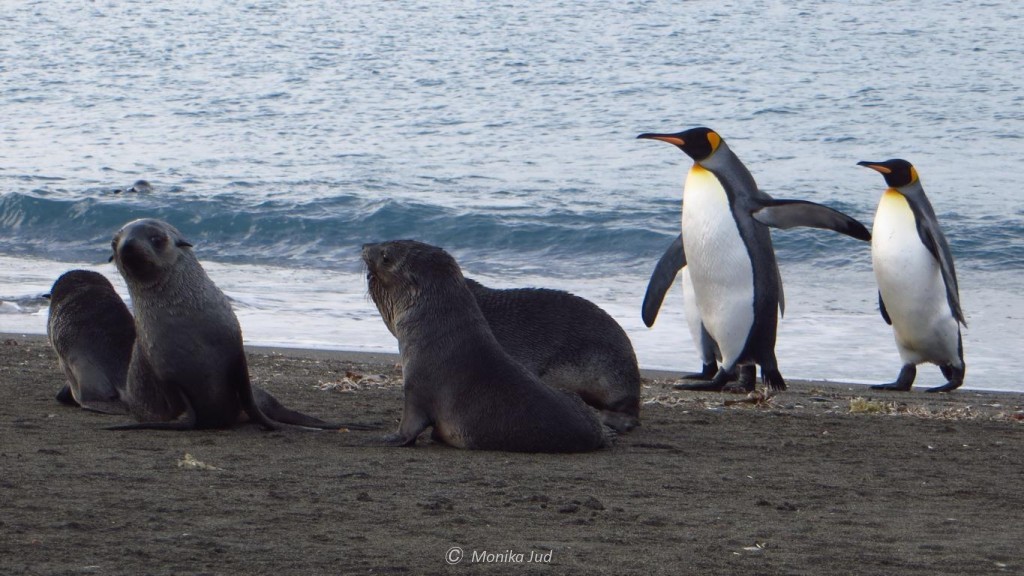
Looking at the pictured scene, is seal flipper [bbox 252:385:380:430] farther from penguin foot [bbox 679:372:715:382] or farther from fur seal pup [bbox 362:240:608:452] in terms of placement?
penguin foot [bbox 679:372:715:382]

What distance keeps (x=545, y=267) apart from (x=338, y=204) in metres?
5.08

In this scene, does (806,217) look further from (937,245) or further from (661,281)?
(937,245)

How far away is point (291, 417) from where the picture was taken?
5516 mm

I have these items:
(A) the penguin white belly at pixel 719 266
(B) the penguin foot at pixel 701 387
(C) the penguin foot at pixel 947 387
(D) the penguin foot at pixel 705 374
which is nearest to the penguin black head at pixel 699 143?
(A) the penguin white belly at pixel 719 266

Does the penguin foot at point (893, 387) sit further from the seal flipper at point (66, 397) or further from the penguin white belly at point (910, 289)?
the seal flipper at point (66, 397)

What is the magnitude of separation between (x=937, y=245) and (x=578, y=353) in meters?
4.63

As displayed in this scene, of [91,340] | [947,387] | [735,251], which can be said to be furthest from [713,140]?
[91,340]

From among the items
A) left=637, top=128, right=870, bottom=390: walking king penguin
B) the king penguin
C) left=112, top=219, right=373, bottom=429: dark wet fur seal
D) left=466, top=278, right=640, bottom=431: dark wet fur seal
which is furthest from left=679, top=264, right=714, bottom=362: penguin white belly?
left=112, top=219, right=373, bottom=429: dark wet fur seal

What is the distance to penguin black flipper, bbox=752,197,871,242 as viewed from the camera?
8.50 metres

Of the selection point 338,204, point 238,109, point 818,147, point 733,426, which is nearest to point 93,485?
point 733,426

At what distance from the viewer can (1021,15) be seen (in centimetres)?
3594

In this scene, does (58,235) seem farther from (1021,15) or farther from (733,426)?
(1021,15)

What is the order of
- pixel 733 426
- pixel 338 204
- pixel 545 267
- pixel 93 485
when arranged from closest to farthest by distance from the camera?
pixel 93 485 < pixel 733 426 < pixel 545 267 < pixel 338 204

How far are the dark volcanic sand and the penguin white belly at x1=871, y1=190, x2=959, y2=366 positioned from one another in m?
3.19
